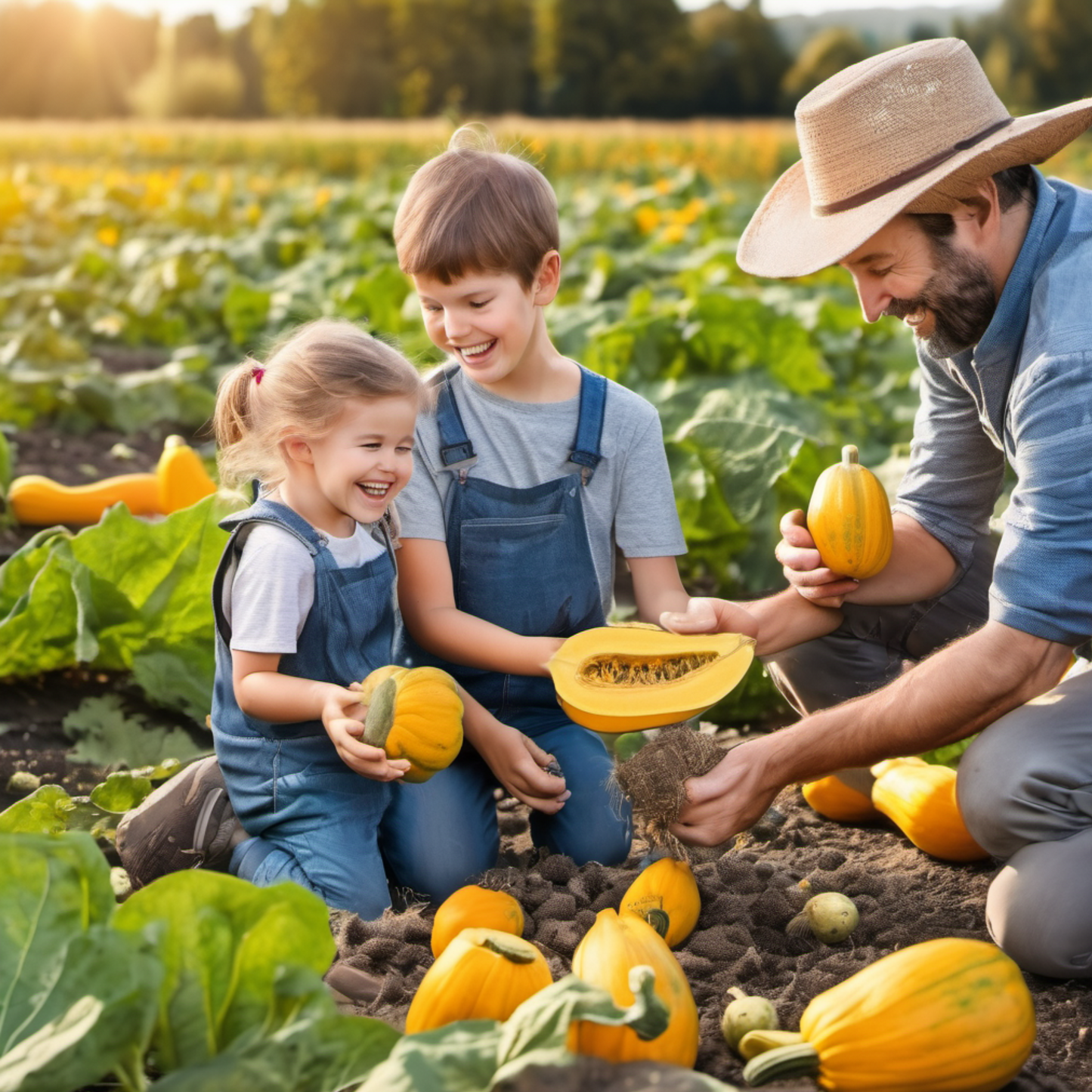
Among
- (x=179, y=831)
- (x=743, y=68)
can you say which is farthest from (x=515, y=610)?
(x=743, y=68)

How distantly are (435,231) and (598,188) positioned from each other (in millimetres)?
13889

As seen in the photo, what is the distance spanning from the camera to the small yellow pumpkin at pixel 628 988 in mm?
1958

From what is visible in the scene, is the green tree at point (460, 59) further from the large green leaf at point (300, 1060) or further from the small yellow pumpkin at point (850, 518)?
the large green leaf at point (300, 1060)

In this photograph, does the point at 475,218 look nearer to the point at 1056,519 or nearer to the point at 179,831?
the point at 1056,519

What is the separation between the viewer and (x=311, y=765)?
290cm

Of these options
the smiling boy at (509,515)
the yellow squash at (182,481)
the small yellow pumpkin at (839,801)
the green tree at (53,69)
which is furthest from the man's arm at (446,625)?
the green tree at (53,69)

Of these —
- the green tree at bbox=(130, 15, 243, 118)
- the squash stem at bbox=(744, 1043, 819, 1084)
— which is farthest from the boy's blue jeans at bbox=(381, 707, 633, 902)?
the green tree at bbox=(130, 15, 243, 118)

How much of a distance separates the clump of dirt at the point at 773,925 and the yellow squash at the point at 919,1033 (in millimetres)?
63

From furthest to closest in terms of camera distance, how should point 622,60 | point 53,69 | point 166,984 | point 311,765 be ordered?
point 53,69 → point 622,60 → point 311,765 → point 166,984

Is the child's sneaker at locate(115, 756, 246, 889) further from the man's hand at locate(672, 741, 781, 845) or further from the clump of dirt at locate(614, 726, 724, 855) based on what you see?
the man's hand at locate(672, 741, 781, 845)

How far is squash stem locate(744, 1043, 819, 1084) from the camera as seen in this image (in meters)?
2.02

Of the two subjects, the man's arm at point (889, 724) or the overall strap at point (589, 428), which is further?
the overall strap at point (589, 428)

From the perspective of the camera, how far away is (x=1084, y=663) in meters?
3.23

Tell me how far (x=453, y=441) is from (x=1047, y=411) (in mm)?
1341
